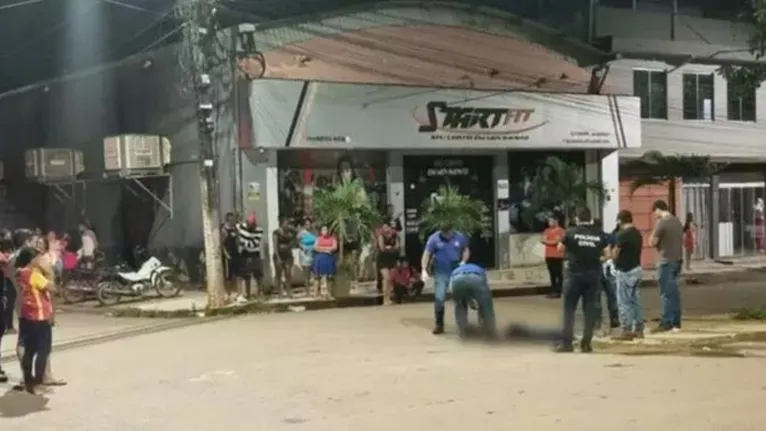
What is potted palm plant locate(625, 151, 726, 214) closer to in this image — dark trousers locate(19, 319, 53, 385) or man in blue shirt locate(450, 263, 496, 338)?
man in blue shirt locate(450, 263, 496, 338)

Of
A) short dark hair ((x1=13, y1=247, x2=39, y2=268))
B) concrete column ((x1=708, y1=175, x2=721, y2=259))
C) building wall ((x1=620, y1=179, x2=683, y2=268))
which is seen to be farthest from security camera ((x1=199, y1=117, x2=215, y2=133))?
concrete column ((x1=708, y1=175, x2=721, y2=259))

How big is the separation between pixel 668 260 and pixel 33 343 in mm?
8244

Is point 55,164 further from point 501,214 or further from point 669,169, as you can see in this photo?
point 669,169

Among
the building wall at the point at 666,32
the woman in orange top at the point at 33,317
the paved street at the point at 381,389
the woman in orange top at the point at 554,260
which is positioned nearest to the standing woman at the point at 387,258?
the woman in orange top at the point at 554,260

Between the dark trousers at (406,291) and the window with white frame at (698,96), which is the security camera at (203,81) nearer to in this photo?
the dark trousers at (406,291)

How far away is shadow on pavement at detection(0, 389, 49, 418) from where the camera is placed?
982cm

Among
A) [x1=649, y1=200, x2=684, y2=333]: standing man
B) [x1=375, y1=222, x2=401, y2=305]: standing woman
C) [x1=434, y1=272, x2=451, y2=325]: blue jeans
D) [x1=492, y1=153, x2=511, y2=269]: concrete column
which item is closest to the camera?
[x1=649, y1=200, x2=684, y2=333]: standing man

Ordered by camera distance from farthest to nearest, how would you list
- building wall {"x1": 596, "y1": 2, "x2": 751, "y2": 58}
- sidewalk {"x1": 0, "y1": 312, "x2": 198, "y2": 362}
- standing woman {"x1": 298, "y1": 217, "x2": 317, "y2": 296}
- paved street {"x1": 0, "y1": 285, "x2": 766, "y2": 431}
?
building wall {"x1": 596, "y1": 2, "x2": 751, "y2": 58} < standing woman {"x1": 298, "y1": 217, "x2": 317, "y2": 296} < sidewalk {"x1": 0, "y1": 312, "x2": 198, "y2": 362} < paved street {"x1": 0, "y1": 285, "x2": 766, "y2": 431}

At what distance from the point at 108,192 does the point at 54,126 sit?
14.7ft

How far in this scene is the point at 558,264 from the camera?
71.6 feet

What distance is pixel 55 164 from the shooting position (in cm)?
2773

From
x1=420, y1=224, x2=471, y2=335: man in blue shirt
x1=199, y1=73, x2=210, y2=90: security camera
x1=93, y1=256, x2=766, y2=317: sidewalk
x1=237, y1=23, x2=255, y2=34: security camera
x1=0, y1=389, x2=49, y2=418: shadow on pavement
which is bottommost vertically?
x1=93, y1=256, x2=766, y2=317: sidewalk

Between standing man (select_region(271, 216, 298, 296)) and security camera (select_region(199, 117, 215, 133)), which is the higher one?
security camera (select_region(199, 117, 215, 133))

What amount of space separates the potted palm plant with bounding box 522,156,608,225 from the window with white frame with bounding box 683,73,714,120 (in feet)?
17.7
